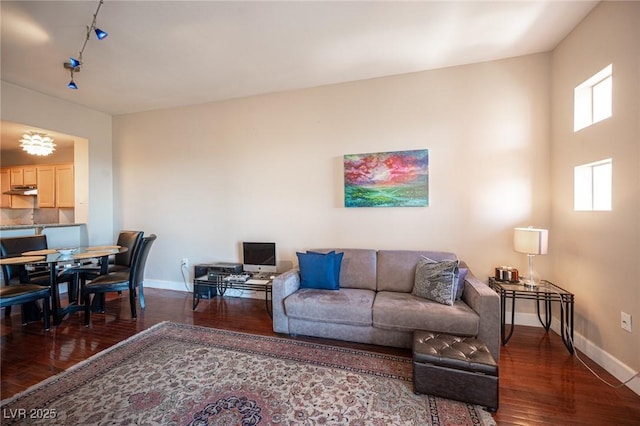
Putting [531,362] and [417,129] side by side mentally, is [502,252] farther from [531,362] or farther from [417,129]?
[417,129]

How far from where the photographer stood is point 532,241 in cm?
242

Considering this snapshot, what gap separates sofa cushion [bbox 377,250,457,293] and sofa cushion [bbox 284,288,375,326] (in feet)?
0.96

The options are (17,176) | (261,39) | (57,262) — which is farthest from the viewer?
(17,176)

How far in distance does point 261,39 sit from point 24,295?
3.51 meters

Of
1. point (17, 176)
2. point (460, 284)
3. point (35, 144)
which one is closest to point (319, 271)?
point (460, 284)

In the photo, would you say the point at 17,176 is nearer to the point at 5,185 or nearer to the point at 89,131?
the point at 5,185

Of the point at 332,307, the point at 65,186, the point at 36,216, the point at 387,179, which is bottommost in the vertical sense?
the point at 332,307

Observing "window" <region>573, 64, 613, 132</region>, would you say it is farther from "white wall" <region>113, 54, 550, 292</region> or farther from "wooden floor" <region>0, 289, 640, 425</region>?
"wooden floor" <region>0, 289, 640, 425</region>

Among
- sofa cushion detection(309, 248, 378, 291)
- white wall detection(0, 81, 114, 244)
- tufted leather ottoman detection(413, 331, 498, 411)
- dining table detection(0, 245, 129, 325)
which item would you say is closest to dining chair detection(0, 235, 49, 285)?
dining table detection(0, 245, 129, 325)

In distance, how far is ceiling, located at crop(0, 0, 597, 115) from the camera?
2.15 metres

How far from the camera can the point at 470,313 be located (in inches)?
83.1

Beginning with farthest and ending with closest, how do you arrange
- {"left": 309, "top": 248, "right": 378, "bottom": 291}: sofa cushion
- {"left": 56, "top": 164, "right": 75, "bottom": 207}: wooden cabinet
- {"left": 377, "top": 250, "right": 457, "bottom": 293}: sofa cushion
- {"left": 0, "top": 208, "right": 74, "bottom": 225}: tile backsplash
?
{"left": 0, "top": 208, "right": 74, "bottom": 225}: tile backsplash < {"left": 56, "top": 164, "right": 75, "bottom": 207}: wooden cabinet < {"left": 309, "top": 248, "right": 378, "bottom": 291}: sofa cushion < {"left": 377, "top": 250, "right": 457, "bottom": 293}: sofa cushion

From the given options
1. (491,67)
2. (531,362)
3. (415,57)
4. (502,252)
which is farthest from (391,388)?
(491,67)

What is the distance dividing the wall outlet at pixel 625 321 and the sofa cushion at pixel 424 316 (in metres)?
1.01
